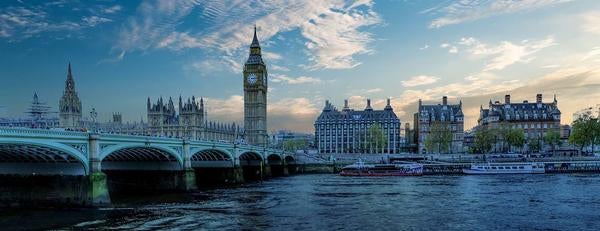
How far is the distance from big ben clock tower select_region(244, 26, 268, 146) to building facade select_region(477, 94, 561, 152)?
76321 mm

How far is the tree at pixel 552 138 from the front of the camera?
140 m

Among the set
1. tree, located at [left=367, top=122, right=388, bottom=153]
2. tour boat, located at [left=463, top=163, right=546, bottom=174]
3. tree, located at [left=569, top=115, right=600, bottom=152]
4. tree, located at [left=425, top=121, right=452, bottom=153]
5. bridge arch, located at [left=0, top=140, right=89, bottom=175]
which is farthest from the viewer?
tree, located at [left=367, top=122, right=388, bottom=153]

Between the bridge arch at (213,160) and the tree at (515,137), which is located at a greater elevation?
the tree at (515,137)

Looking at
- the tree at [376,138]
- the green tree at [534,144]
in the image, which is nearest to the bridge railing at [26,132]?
the tree at [376,138]

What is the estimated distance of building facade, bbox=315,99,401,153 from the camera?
187875 millimetres

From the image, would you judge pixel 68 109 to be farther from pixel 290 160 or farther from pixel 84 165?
pixel 84 165

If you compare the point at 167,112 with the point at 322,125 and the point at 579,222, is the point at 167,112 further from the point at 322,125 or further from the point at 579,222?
the point at 579,222

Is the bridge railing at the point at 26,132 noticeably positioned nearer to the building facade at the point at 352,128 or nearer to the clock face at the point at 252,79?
the clock face at the point at 252,79

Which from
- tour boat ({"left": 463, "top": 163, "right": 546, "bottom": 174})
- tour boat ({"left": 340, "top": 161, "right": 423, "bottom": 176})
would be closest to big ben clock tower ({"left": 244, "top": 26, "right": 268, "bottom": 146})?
tour boat ({"left": 340, "top": 161, "right": 423, "bottom": 176})

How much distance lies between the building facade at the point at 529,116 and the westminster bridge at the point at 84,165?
11418 cm

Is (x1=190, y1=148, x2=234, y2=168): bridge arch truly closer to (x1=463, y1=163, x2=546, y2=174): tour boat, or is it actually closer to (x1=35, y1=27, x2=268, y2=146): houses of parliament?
(x1=463, y1=163, x2=546, y2=174): tour boat

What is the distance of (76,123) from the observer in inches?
7485

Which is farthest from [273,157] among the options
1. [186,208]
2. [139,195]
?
[186,208]

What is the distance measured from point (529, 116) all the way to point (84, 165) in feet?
469
